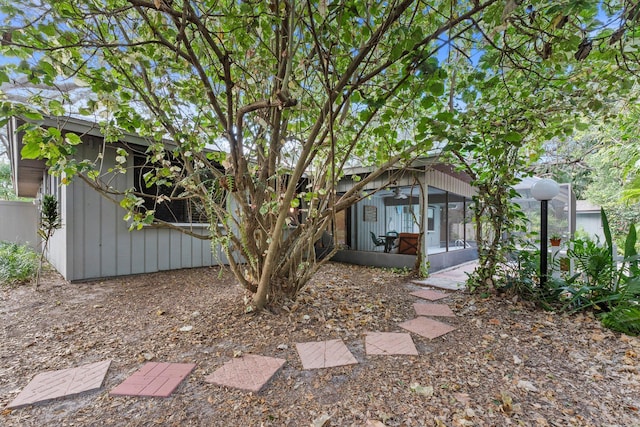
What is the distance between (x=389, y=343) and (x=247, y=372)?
118 cm

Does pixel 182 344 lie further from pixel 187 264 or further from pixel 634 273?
pixel 634 273

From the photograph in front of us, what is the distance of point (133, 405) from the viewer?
5.22ft

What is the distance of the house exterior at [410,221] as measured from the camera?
5.75 metres

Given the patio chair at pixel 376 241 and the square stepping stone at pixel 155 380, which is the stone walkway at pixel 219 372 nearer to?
the square stepping stone at pixel 155 380

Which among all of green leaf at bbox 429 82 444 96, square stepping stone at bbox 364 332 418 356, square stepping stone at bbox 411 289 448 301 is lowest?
square stepping stone at bbox 411 289 448 301

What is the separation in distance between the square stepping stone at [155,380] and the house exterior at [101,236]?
8.82ft

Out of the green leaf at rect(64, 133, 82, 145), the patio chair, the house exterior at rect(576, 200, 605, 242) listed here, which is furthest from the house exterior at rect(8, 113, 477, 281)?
the house exterior at rect(576, 200, 605, 242)

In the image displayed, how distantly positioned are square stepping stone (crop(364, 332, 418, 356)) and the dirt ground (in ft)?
0.25

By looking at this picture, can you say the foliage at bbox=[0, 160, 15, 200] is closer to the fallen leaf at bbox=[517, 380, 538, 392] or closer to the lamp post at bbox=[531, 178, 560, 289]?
the fallen leaf at bbox=[517, 380, 538, 392]

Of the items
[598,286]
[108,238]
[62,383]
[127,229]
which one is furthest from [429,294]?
[108,238]

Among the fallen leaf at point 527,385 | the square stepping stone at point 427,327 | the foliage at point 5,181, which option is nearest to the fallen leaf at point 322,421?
the fallen leaf at point 527,385

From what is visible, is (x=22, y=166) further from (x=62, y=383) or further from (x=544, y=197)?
(x=544, y=197)

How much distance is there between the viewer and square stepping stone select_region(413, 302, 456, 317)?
3.18 meters

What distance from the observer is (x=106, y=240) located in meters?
4.80
